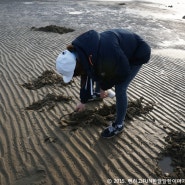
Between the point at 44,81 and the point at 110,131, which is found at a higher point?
the point at 110,131

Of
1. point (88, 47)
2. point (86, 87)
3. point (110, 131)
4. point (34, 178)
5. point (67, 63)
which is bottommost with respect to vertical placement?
point (34, 178)

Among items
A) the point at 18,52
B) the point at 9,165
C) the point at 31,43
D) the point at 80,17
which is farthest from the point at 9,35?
the point at 9,165

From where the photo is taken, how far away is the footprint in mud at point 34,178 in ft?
12.2

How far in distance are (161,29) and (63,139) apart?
11050 millimetres

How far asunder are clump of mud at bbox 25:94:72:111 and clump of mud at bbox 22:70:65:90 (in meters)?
0.66

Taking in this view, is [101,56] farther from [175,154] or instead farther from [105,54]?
[175,154]

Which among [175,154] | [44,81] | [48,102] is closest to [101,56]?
[175,154]

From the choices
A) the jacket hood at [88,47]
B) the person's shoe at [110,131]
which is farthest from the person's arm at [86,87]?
the person's shoe at [110,131]

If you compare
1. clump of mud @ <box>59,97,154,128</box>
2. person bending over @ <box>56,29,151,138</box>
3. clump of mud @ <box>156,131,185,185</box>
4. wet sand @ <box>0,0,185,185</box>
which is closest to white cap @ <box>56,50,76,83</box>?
person bending over @ <box>56,29,151,138</box>

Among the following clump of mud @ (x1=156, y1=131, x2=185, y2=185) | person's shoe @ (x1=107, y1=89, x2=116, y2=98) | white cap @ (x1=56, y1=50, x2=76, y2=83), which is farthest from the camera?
person's shoe @ (x1=107, y1=89, x2=116, y2=98)

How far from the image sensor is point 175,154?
425 cm

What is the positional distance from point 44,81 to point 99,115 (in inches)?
79.2

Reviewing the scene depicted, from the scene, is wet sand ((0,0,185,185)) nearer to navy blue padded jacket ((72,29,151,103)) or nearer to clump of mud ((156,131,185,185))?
clump of mud ((156,131,185,185))

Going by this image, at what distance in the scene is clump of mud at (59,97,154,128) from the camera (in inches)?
193
